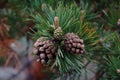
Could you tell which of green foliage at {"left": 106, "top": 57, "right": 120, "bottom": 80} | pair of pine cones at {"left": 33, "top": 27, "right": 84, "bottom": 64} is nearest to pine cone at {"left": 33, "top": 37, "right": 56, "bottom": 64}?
pair of pine cones at {"left": 33, "top": 27, "right": 84, "bottom": 64}

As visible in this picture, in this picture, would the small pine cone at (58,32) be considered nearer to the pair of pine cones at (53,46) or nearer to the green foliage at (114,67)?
the pair of pine cones at (53,46)

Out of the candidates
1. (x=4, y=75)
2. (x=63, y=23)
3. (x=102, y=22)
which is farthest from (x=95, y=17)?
(x=4, y=75)

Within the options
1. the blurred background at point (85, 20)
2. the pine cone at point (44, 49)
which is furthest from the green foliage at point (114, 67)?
the pine cone at point (44, 49)

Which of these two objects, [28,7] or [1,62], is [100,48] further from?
[1,62]

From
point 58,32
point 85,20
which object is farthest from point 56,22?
point 85,20

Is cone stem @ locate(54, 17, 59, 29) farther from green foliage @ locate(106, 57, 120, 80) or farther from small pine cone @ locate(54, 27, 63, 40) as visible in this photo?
green foliage @ locate(106, 57, 120, 80)

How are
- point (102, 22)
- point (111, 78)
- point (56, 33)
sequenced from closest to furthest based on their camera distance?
point (56, 33), point (111, 78), point (102, 22)

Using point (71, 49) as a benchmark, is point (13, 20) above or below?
above
